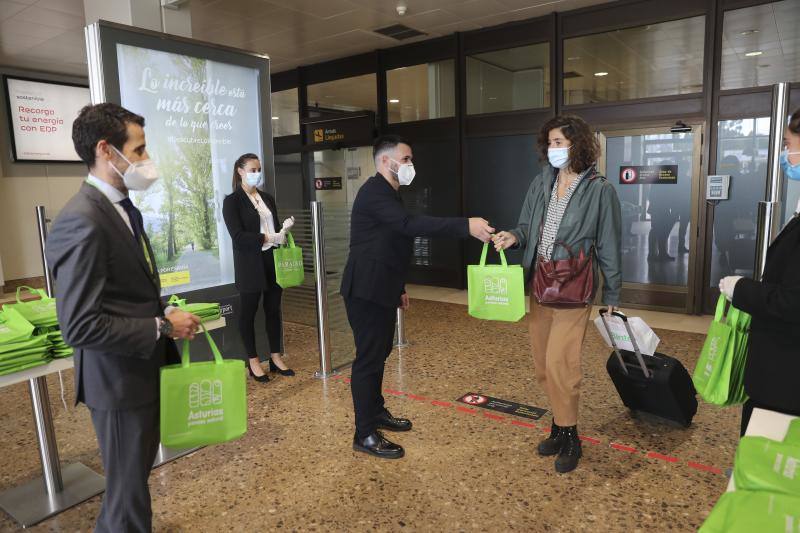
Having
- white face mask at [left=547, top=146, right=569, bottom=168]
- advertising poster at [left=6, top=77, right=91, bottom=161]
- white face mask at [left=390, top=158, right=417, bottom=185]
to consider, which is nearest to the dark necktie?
white face mask at [left=390, top=158, right=417, bottom=185]

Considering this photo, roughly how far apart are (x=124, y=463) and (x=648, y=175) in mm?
5928

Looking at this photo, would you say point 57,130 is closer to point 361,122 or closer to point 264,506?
point 361,122

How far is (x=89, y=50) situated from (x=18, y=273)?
6.61 meters

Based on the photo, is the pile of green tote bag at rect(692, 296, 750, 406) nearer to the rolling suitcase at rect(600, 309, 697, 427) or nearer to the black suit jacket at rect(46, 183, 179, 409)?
the rolling suitcase at rect(600, 309, 697, 427)

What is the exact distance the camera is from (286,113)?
30.0 ft

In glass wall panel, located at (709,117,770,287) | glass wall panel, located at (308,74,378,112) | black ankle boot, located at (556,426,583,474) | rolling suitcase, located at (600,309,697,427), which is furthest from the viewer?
glass wall panel, located at (308,74,378,112)

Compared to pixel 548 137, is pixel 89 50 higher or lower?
higher

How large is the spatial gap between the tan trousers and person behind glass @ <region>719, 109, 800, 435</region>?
32.3 inches

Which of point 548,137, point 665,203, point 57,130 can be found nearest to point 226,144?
point 548,137

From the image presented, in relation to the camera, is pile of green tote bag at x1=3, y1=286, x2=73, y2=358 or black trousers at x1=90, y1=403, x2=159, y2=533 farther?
pile of green tote bag at x1=3, y1=286, x2=73, y2=358

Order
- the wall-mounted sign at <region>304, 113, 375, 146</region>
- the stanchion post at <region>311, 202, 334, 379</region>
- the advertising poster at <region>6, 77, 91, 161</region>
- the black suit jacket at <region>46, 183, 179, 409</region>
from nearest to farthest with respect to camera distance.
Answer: the black suit jacket at <region>46, 183, 179, 409</region> → the stanchion post at <region>311, 202, 334, 379</region> → the wall-mounted sign at <region>304, 113, 375, 146</region> → the advertising poster at <region>6, 77, 91, 161</region>

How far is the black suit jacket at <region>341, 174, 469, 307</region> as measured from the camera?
8.38 feet

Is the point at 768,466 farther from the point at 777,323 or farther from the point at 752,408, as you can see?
the point at 752,408

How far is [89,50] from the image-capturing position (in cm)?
322
